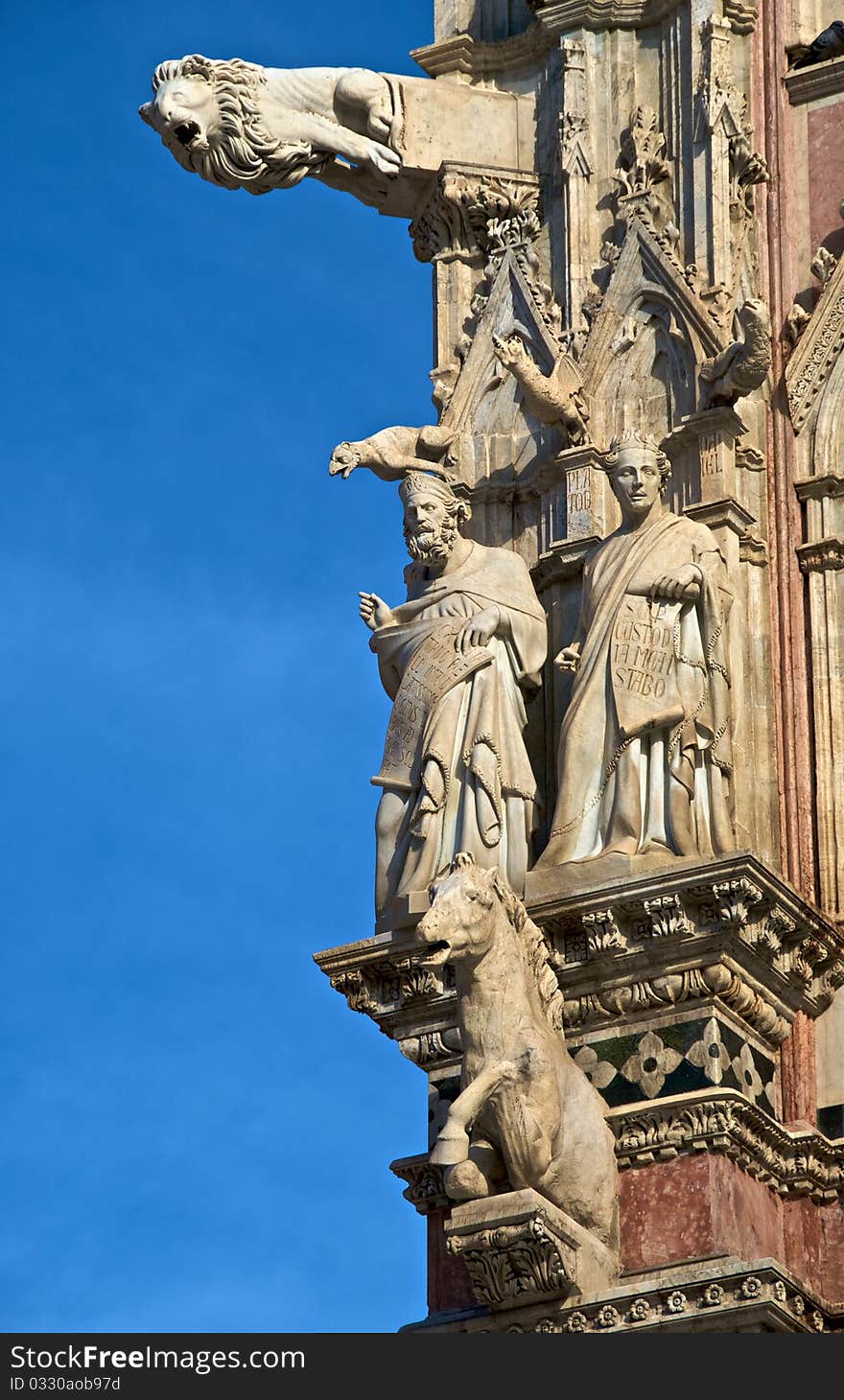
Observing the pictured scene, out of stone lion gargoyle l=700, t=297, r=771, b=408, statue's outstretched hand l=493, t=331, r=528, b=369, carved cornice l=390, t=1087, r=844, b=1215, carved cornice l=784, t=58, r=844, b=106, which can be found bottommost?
carved cornice l=390, t=1087, r=844, b=1215

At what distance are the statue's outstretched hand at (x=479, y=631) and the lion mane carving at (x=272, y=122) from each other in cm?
332

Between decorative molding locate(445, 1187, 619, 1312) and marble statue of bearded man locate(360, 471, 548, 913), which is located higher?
marble statue of bearded man locate(360, 471, 548, 913)

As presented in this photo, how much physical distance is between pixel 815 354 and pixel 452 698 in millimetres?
3062

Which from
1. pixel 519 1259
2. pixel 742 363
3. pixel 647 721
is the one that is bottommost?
pixel 519 1259

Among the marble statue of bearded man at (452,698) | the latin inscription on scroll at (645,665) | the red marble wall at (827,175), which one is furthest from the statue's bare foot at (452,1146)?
the red marble wall at (827,175)

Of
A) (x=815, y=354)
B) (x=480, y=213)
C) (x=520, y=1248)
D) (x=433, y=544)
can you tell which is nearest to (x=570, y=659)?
(x=433, y=544)

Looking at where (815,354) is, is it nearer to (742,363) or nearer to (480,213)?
(742,363)

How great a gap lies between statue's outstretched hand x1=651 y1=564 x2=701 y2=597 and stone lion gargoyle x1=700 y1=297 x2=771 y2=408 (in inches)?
48.1

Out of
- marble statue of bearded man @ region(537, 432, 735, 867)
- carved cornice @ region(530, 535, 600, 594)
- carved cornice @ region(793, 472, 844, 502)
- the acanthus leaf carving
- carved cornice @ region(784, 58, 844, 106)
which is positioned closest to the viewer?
the acanthus leaf carving

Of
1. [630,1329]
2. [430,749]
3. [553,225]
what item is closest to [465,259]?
[553,225]

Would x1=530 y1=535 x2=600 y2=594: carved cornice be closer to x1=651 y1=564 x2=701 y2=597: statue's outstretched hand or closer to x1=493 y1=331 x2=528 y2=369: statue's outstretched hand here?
x1=651 y1=564 x2=701 y2=597: statue's outstretched hand

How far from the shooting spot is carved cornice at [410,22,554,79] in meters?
22.7

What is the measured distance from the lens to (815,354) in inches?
841

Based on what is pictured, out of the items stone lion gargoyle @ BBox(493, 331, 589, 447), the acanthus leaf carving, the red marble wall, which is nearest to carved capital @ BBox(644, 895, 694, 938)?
the acanthus leaf carving
